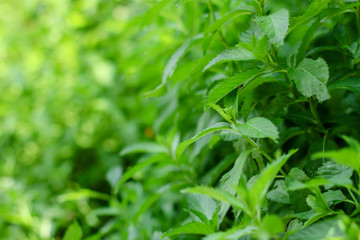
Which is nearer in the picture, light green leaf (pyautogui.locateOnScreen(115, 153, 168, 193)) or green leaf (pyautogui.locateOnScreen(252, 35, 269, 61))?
green leaf (pyautogui.locateOnScreen(252, 35, 269, 61))

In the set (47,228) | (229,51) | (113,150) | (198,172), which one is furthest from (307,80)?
(113,150)

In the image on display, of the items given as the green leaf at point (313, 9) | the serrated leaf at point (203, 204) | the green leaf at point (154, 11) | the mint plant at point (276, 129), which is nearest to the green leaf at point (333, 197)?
the mint plant at point (276, 129)

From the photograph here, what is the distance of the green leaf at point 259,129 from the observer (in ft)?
1.79

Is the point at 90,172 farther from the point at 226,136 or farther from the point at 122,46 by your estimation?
the point at 226,136

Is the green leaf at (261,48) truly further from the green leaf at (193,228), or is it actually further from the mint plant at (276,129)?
the green leaf at (193,228)

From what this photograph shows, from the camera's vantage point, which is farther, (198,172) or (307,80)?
(198,172)

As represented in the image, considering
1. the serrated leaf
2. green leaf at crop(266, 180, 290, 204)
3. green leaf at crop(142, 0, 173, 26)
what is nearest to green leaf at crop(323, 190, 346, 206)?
green leaf at crop(266, 180, 290, 204)

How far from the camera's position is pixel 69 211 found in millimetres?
1812

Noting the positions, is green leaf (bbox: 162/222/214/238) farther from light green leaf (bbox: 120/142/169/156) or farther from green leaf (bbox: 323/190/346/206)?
light green leaf (bbox: 120/142/169/156)

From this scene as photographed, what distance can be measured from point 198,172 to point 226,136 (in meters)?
0.41

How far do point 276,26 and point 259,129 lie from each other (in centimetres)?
19

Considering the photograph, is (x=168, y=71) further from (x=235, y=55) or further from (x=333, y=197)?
(x=333, y=197)

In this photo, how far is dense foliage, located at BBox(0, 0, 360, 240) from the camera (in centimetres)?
61

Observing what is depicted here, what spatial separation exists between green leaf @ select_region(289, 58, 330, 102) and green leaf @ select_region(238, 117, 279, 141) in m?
0.10
